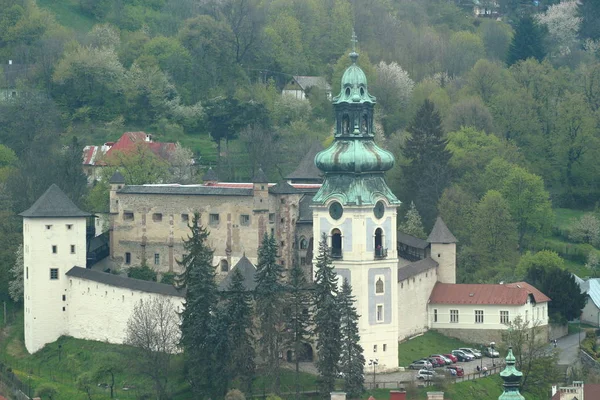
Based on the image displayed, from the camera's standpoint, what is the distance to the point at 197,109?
159 metres

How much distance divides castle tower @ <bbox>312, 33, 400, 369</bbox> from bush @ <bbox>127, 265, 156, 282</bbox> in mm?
10852

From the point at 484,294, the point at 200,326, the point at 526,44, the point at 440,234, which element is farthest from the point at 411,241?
the point at 526,44

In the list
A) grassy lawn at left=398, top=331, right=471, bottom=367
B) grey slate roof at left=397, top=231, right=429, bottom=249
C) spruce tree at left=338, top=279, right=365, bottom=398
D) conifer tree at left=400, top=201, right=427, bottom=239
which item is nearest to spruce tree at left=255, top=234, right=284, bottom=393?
spruce tree at left=338, top=279, right=365, bottom=398

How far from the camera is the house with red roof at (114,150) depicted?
143m

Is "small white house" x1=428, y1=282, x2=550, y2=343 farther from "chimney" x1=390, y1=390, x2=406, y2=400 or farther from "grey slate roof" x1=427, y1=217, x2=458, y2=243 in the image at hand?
"chimney" x1=390, y1=390, x2=406, y2=400

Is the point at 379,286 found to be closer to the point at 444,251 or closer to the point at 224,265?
the point at 224,265

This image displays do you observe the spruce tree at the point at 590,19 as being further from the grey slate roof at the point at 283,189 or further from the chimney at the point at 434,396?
the chimney at the point at 434,396

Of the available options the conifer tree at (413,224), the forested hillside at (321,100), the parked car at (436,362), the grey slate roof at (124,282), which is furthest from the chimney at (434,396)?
the conifer tree at (413,224)

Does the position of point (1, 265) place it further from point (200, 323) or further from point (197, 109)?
point (197, 109)

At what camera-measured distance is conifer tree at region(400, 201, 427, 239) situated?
429ft

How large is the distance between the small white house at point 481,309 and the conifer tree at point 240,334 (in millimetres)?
14253

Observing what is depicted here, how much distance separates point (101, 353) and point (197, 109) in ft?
151

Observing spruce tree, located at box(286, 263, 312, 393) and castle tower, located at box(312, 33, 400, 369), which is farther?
castle tower, located at box(312, 33, 400, 369)

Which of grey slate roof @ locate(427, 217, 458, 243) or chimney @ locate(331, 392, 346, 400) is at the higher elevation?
grey slate roof @ locate(427, 217, 458, 243)
